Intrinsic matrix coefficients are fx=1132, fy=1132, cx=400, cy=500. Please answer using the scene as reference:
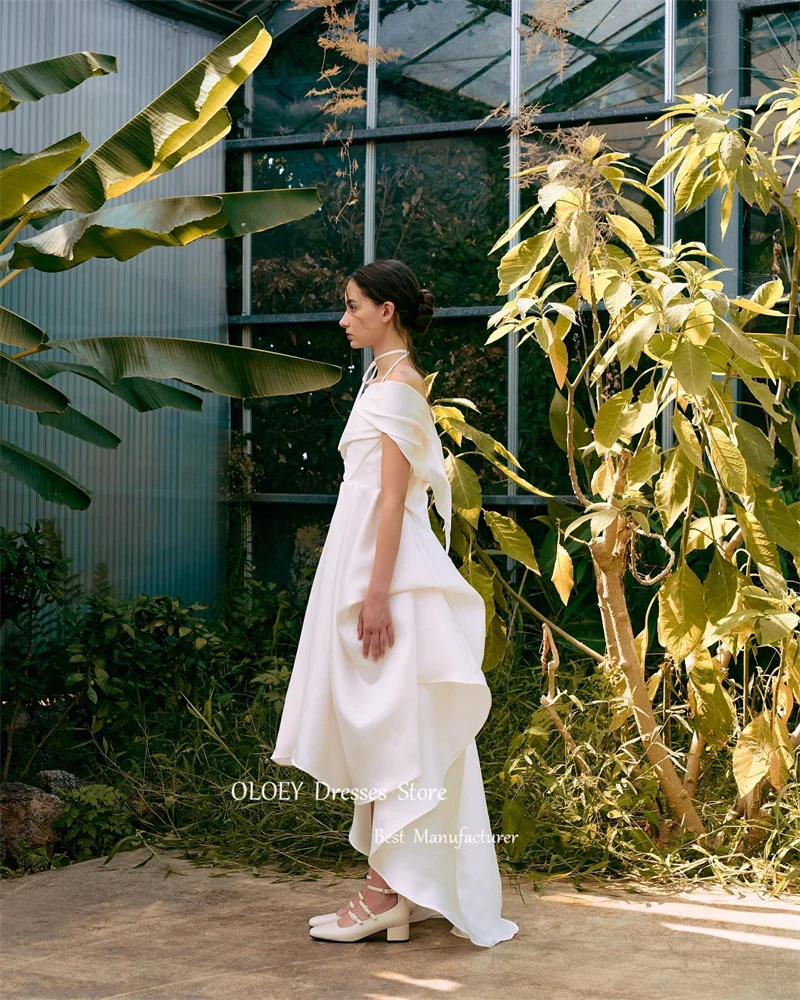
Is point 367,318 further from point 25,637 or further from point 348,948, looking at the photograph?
point 25,637

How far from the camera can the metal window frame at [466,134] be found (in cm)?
481

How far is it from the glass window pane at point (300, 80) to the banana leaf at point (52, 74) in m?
1.74

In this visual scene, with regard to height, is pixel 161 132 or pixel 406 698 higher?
pixel 161 132

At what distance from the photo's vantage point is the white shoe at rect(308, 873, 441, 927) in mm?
2569

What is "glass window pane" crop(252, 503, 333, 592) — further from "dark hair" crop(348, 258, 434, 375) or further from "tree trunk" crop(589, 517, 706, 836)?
"dark hair" crop(348, 258, 434, 375)

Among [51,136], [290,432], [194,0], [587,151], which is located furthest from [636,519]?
[194,0]

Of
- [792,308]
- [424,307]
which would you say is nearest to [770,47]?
[792,308]

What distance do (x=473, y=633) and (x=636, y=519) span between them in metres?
0.67

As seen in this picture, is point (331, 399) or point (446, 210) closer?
point (446, 210)

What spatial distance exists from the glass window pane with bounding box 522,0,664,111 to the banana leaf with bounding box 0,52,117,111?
2.04 meters

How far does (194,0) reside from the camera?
538 centimetres

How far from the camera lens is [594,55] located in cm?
493

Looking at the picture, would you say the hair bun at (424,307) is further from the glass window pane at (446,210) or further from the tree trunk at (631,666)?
A: the glass window pane at (446,210)

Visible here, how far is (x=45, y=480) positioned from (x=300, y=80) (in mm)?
2717
